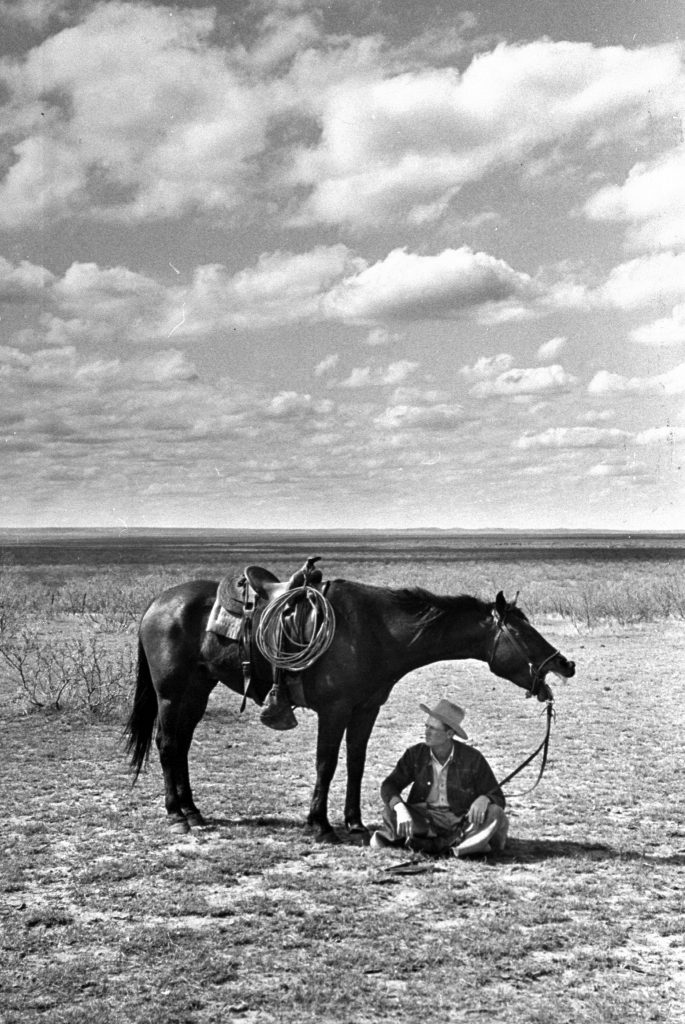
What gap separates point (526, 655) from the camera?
711cm

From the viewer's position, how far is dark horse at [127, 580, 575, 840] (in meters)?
7.16

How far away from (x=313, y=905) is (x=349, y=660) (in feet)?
6.34

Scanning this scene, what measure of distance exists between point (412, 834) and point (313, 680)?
1406 millimetres

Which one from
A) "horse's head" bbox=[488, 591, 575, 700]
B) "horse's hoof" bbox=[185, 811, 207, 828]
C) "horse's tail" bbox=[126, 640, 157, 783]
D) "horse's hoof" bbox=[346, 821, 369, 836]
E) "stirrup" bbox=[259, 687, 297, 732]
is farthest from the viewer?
"horse's tail" bbox=[126, 640, 157, 783]

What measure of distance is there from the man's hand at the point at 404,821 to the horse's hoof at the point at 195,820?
1813 mm

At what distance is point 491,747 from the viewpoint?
11.2 m

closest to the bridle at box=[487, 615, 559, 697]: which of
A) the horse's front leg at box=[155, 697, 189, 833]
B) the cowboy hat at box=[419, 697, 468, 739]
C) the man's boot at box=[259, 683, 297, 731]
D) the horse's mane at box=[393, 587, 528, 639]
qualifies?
the horse's mane at box=[393, 587, 528, 639]

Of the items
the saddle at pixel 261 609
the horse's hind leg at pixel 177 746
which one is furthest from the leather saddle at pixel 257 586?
the horse's hind leg at pixel 177 746

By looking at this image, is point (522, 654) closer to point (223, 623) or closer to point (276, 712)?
point (276, 712)

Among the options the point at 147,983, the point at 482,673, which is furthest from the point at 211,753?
the point at 482,673

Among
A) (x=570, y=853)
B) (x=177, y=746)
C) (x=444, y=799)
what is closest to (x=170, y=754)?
(x=177, y=746)

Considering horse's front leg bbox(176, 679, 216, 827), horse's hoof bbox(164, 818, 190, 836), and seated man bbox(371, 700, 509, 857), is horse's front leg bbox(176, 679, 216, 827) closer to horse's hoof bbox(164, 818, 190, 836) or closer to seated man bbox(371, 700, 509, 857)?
horse's hoof bbox(164, 818, 190, 836)

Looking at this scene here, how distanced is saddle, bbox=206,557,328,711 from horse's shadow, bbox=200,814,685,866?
115 cm

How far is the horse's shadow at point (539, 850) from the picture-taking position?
6883 mm
